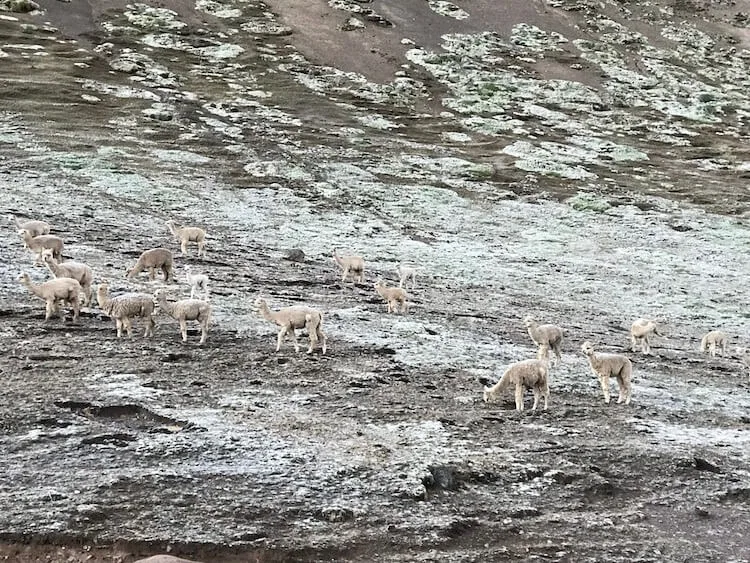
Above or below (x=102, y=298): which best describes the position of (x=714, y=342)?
below

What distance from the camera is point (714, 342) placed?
21.5m

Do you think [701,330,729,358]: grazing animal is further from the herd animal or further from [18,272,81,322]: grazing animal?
[18,272,81,322]: grazing animal

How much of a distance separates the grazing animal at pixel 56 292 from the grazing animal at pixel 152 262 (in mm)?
3963

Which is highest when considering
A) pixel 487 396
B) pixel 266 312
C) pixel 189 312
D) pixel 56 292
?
pixel 56 292

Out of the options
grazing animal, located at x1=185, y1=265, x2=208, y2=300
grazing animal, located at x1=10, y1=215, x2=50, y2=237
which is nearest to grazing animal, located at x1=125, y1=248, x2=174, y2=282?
grazing animal, located at x1=185, y1=265, x2=208, y2=300

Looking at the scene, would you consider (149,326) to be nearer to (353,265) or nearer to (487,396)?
(487,396)

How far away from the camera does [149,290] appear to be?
64.5 ft

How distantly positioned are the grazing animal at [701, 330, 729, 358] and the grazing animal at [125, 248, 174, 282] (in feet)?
50.6

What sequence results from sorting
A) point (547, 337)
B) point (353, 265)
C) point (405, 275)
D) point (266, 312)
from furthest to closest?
1. point (405, 275)
2. point (353, 265)
3. point (547, 337)
4. point (266, 312)

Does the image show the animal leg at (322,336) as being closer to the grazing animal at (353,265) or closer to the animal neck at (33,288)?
the animal neck at (33,288)

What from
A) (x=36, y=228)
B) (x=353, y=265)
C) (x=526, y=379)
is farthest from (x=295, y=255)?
(x=526, y=379)

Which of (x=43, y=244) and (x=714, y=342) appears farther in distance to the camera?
(x=714, y=342)

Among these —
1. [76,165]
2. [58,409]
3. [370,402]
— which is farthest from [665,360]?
[76,165]

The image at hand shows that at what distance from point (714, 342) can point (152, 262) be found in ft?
52.4
